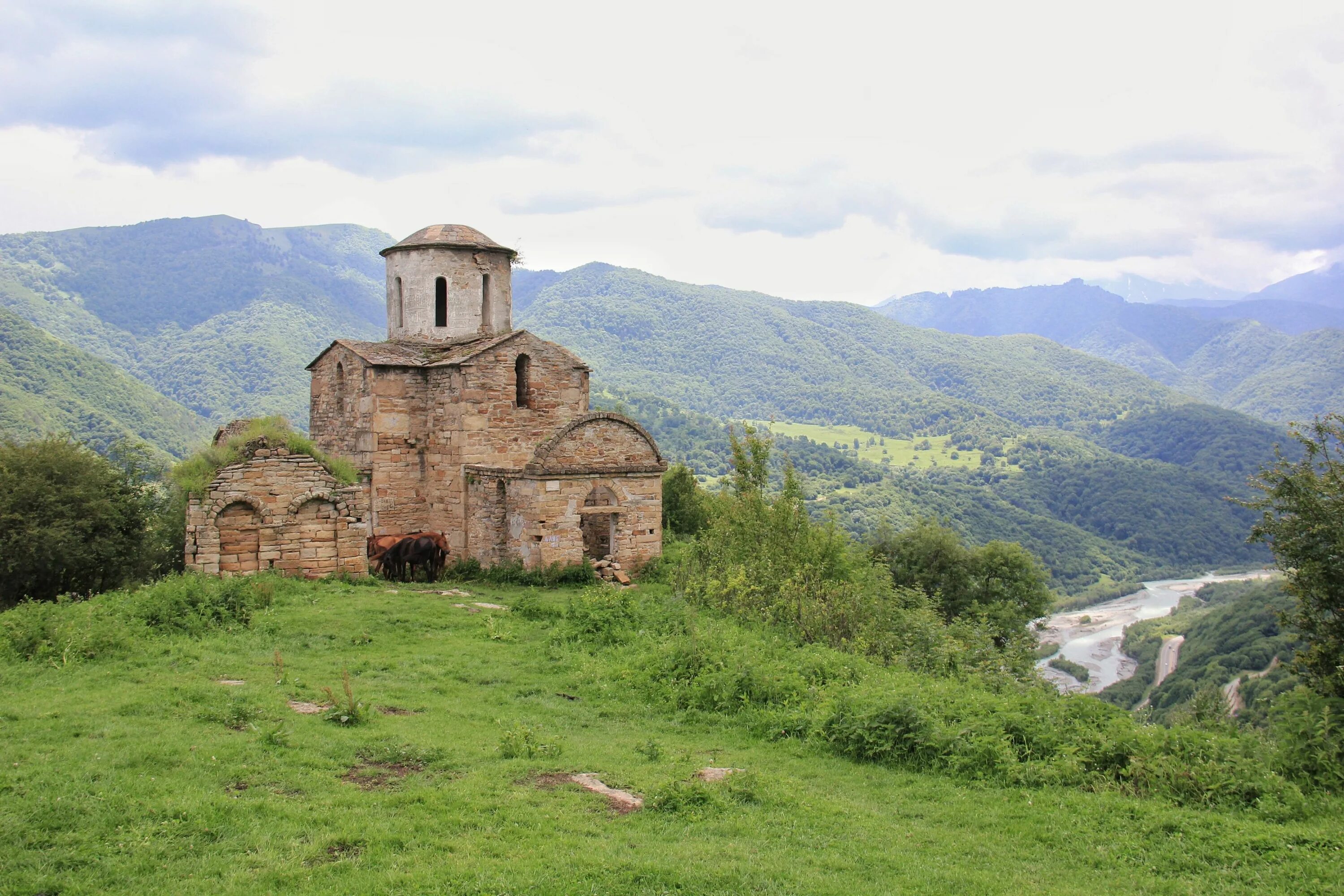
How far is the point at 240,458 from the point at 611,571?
727 centimetres

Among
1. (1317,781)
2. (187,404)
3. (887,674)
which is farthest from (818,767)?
(187,404)

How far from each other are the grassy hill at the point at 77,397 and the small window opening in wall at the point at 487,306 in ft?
128

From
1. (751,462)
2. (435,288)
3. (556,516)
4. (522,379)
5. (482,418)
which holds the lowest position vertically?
(556,516)

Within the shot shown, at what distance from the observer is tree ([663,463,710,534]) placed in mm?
26188

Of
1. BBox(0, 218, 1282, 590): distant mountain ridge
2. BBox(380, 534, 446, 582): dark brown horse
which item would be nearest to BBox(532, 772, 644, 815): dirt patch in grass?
BBox(380, 534, 446, 582): dark brown horse

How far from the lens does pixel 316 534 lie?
54.6 feet

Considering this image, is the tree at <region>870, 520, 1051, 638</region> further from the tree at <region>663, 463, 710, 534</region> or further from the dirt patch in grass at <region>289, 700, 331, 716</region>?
the dirt patch in grass at <region>289, 700, 331, 716</region>

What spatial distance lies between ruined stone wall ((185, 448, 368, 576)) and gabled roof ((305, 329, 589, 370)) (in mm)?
4102

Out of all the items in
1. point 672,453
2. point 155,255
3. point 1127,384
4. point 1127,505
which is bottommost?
point 1127,505

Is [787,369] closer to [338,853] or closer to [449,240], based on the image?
[449,240]

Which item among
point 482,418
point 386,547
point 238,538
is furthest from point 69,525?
point 482,418

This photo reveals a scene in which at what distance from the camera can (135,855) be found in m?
5.79

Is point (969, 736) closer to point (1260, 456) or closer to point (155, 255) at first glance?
point (1260, 456)

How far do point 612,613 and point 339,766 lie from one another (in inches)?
271
